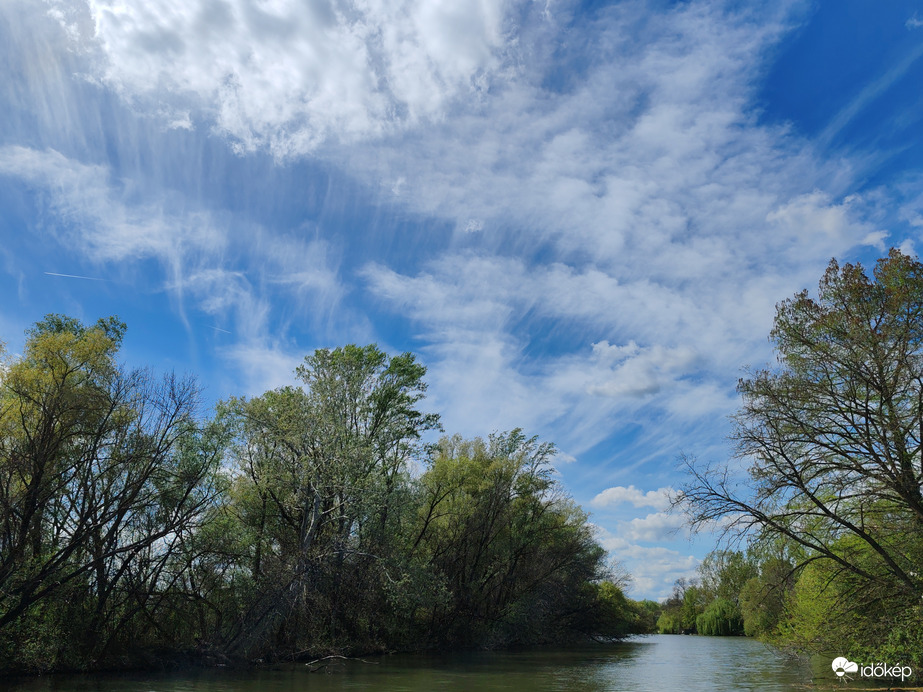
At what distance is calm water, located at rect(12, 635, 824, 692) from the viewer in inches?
863

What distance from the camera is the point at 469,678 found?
26.9 m

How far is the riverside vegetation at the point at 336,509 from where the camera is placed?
18.2 metres

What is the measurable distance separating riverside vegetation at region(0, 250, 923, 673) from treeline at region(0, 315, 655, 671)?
116mm

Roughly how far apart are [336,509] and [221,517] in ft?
19.7

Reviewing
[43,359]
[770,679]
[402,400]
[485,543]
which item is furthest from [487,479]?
[43,359]

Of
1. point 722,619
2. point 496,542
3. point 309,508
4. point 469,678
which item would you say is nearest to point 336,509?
point 309,508

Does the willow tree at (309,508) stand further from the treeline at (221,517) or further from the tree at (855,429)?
the tree at (855,429)

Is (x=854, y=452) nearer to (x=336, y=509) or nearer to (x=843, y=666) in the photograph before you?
(x=843, y=666)

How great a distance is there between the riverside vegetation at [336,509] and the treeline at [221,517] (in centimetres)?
12

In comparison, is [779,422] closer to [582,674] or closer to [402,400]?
[582,674]

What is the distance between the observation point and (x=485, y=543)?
49281mm

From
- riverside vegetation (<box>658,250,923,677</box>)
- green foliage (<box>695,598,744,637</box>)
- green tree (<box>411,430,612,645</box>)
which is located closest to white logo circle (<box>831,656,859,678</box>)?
riverside vegetation (<box>658,250,923,677</box>)

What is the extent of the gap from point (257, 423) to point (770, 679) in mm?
26170

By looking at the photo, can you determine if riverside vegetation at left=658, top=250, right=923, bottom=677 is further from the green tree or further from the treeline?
the green tree
